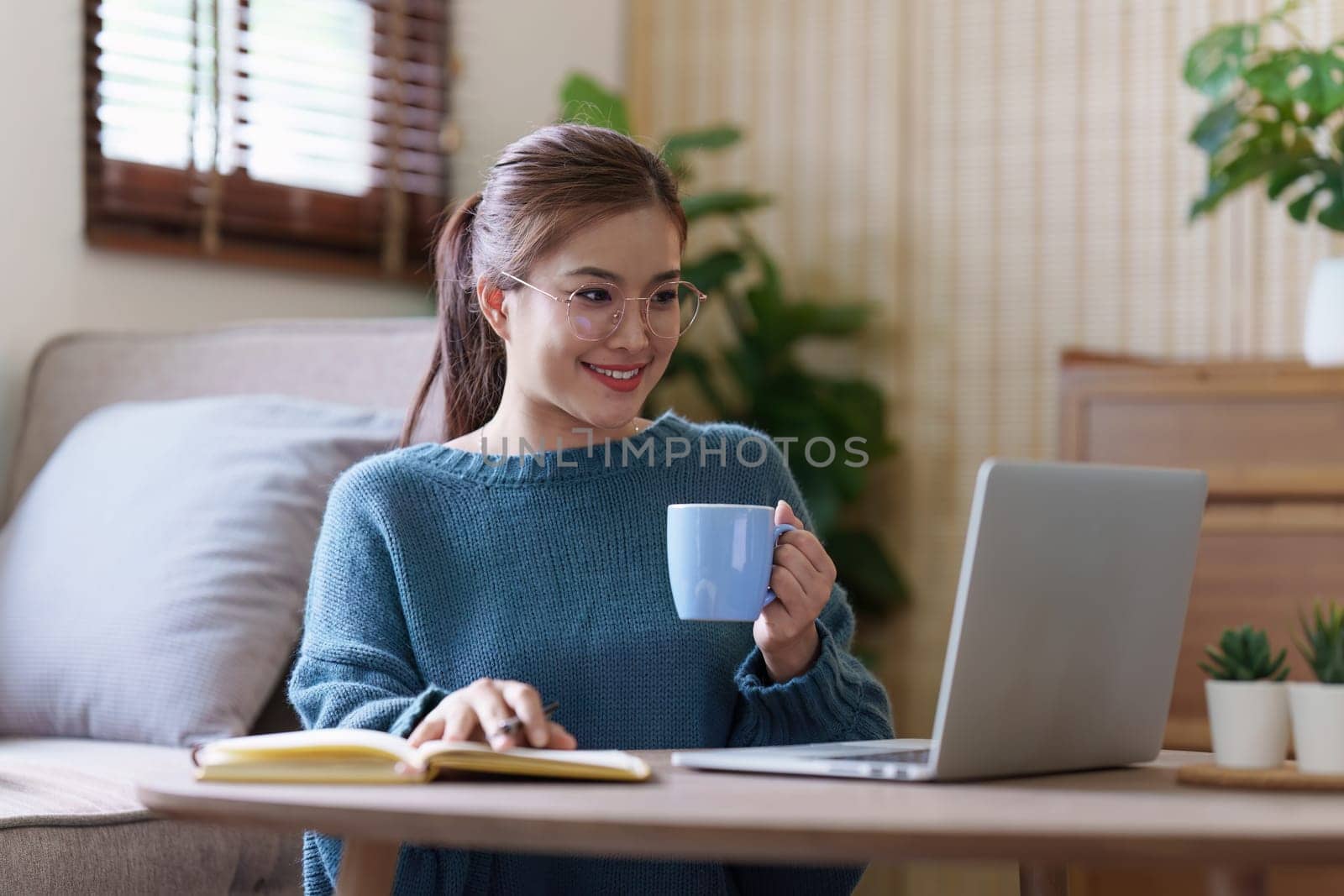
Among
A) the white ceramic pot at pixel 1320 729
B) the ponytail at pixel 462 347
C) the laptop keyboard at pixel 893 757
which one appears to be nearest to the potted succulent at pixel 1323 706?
the white ceramic pot at pixel 1320 729

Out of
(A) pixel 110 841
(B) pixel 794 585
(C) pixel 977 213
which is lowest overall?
(A) pixel 110 841

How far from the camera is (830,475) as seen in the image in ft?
9.45

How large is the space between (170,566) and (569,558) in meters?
0.72

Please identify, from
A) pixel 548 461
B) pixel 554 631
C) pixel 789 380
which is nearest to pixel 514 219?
pixel 548 461

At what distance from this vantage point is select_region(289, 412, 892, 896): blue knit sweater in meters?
1.28

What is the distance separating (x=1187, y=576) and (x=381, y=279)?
2.09m

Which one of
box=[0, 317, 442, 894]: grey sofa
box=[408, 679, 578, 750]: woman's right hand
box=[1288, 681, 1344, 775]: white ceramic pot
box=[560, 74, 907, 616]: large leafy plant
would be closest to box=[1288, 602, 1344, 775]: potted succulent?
box=[1288, 681, 1344, 775]: white ceramic pot

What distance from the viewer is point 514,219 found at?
1460 millimetres

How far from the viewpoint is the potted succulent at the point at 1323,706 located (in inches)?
38.6

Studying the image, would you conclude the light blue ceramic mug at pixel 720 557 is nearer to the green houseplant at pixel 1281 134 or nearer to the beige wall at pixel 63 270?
the beige wall at pixel 63 270

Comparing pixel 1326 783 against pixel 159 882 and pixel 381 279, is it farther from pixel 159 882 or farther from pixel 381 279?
pixel 381 279

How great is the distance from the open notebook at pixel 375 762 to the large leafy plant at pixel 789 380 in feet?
6.12

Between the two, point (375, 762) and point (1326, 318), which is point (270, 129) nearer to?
point (1326, 318)

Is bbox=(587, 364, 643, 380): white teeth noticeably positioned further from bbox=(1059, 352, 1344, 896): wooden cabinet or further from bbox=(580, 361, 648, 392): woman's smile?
bbox=(1059, 352, 1344, 896): wooden cabinet
